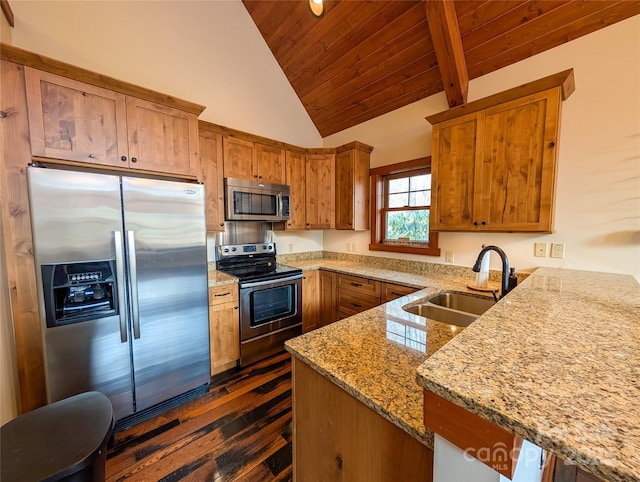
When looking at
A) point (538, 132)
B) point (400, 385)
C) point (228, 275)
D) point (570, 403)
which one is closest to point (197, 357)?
point (228, 275)

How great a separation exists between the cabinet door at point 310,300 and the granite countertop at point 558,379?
2.20 metres

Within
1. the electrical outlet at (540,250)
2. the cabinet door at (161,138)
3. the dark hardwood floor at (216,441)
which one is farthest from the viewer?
the electrical outlet at (540,250)

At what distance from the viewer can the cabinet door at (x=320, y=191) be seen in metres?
3.20

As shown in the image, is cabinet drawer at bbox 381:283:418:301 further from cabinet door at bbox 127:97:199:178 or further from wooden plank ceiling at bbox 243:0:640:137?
cabinet door at bbox 127:97:199:178

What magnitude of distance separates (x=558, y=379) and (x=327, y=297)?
260 centimetres

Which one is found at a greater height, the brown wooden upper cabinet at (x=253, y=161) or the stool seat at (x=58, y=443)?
the brown wooden upper cabinet at (x=253, y=161)

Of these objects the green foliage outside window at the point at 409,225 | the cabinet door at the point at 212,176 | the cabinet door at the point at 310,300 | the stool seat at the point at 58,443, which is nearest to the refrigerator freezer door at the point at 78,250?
the stool seat at the point at 58,443

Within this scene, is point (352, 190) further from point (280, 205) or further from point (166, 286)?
point (166, 286)

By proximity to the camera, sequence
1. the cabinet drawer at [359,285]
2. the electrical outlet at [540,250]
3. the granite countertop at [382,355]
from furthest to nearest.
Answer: the cabinet drawer at [359,285]
the electrical outlet at [540,250]
the granite countertop at [382,355]

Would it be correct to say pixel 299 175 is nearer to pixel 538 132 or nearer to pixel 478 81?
pixel 478 81

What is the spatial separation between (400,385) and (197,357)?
184 centimetres

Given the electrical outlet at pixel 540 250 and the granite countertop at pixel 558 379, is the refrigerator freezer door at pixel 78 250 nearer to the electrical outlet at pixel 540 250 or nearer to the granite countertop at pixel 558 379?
the granite countertop at pixel 558 379

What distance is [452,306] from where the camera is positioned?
2027mm

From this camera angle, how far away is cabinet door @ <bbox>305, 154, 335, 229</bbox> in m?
3.20
